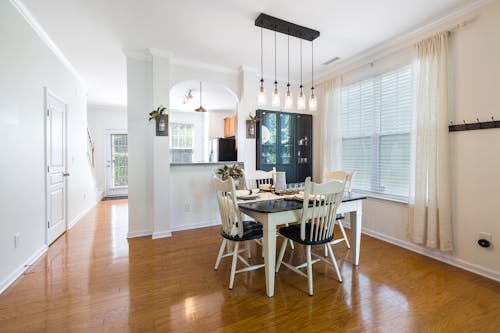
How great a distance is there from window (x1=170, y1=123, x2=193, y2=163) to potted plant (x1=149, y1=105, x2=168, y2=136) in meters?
4.00

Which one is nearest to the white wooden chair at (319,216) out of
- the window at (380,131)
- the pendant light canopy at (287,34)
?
the pendant light canopy at (287,34)

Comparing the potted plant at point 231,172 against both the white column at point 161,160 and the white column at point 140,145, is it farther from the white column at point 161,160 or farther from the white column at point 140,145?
the white column at point 140,145

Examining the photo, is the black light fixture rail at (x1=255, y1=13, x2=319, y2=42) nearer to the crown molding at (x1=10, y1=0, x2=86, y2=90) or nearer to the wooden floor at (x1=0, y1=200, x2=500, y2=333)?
the crown molding at (x1=10, y1=0, x2=86, y2=90)

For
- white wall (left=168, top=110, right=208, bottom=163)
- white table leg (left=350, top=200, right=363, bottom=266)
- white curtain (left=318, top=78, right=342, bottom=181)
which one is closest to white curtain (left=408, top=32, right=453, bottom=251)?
white table leg (left=350, top=200, right=363, bottom=266)

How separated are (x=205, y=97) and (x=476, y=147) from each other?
17.4 feet

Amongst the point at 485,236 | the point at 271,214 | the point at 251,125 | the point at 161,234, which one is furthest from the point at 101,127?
the point at 485,236

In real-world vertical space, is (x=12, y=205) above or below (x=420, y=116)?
below

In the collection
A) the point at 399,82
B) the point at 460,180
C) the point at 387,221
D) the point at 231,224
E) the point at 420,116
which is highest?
the point at 399,82

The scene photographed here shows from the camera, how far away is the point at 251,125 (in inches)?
163

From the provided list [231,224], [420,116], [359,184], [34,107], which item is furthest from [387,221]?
[34,107]

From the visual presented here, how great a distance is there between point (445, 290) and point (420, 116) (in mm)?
1911

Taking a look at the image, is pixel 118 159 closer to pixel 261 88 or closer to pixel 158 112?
pixel 158 112

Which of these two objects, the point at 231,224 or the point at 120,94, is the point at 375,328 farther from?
the point at 120,94

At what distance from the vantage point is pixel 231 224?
221cm
